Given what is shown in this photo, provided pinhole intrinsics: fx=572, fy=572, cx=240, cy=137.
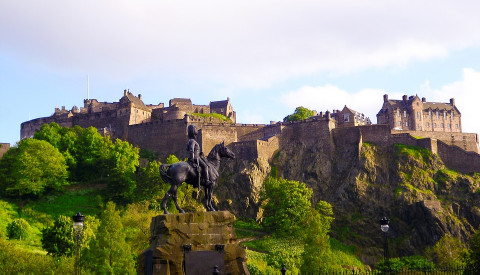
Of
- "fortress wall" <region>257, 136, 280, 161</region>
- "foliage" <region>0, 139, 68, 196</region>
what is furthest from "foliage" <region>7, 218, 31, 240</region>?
"fortress wall" <region>257, 136, 280, 161</region>

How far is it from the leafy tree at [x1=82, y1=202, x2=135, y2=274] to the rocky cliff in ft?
142

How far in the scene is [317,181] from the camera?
9094 cm

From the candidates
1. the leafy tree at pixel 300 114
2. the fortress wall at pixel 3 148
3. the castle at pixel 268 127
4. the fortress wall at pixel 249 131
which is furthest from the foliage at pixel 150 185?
the leafy tree at pixel 300 114

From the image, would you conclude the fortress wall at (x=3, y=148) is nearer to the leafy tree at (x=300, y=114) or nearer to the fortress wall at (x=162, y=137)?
the fortress wall at (x=162, y=137)

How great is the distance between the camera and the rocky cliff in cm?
8038

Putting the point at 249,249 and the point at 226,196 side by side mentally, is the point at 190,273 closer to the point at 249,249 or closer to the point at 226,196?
the point at 249,249

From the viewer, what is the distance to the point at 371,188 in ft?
284

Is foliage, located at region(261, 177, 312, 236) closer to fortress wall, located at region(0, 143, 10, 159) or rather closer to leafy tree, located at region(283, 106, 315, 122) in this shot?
leafy tree, located at region(283, 106, 315, 122)

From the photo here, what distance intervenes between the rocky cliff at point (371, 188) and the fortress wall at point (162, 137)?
35.5 feet

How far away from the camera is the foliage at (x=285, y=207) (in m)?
73.9

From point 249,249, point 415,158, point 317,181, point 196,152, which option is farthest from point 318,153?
point 196,152

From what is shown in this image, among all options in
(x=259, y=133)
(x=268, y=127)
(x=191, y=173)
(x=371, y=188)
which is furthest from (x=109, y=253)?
(x=259, y=133)

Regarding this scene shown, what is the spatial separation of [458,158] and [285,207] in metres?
31.2

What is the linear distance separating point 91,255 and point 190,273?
18.8 m
